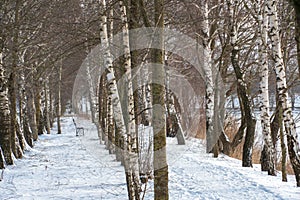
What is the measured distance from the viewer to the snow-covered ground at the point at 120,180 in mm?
6570

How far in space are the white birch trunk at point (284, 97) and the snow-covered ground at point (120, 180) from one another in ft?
2.08

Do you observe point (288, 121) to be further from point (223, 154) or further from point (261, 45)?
point (223, 154)

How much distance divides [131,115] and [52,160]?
→ 7219mm

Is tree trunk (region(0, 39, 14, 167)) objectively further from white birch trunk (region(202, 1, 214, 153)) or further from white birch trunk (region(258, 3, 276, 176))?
white birch trunk (region(258, 3, 276, 176))

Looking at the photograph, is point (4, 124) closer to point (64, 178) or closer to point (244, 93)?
point (64, 178)

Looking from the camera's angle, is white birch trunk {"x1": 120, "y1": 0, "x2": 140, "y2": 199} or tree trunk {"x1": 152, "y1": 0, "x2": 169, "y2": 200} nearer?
tree trunk {"x1": 152, "y1": 0, "x2": 169, "y2": 200}

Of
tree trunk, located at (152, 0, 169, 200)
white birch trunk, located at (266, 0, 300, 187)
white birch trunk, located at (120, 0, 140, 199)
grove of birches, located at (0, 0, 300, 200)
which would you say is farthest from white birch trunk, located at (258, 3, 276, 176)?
tree trunk, located at (152, 0, 169, 200)

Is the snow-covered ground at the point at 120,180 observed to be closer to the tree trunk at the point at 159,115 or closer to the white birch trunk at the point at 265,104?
the white birch trunk at the point at 265,104

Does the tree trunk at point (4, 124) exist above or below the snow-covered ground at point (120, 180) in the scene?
above

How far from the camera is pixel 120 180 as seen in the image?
809 centimetres

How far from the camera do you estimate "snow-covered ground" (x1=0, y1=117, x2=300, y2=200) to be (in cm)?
657

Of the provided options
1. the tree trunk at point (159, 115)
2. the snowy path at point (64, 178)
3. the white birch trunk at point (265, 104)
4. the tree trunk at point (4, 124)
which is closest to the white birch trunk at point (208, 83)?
the white birch trunk at point (265, 104)

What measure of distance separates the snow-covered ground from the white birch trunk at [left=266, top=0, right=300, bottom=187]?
633 mm

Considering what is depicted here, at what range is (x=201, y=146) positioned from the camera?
44.2 feet
